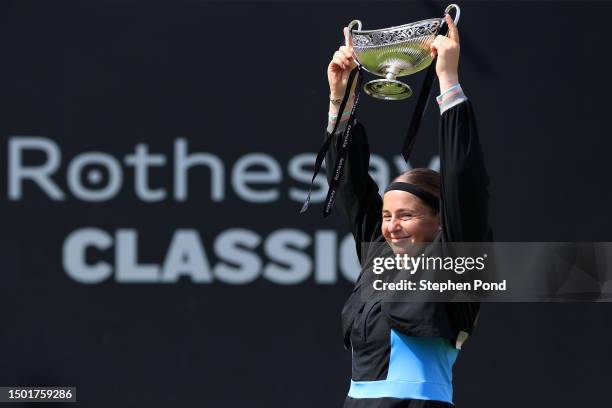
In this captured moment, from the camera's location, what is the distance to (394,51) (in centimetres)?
243

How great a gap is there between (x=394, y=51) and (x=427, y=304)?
0.61 metres

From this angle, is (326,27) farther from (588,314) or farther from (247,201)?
(588,314)

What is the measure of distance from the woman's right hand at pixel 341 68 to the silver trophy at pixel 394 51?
0.02 metres

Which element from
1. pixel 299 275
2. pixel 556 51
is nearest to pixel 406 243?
pixel 299 275

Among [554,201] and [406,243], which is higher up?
[554,201]


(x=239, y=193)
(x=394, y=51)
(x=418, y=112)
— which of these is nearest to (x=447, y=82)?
(x=418, y=112)

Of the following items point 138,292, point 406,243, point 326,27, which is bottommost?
point 406,243

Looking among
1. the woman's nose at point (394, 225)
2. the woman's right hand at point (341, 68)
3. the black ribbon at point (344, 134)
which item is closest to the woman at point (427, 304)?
the woman's nose at point (394, 225)

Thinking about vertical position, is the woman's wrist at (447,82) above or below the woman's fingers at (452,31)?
below

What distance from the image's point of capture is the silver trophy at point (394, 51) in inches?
93.0

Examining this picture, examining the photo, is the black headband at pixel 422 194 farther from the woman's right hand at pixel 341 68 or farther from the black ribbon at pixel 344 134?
the woman's right hand at pixel 341 68

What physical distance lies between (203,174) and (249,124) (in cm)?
29

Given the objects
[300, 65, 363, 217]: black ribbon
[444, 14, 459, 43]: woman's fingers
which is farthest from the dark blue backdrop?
[444, 14, 459, 43]: woman's fingers

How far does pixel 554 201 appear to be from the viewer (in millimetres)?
4480
